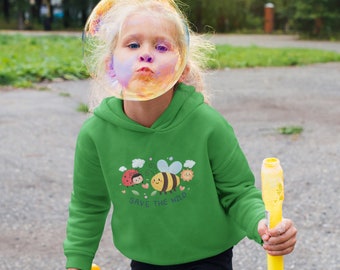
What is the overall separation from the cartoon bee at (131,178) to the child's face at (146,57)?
233 mm

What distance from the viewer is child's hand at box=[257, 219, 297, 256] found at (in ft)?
5.77

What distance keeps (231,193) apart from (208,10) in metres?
27.1

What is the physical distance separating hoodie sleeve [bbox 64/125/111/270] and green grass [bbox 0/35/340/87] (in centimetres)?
609

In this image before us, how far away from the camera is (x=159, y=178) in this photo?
210cm

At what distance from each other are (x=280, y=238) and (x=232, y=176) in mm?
382

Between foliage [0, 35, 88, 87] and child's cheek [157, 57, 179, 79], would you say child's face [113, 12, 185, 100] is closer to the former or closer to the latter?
child's cheek [157, 57, 179, 79]

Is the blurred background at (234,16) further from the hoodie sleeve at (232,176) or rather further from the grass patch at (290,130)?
the hoodie sleeve at (232,176)

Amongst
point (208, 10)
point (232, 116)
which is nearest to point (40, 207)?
point (232, 116)

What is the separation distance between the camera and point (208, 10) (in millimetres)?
28656

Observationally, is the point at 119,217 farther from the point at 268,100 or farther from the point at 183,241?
the point at 268,100

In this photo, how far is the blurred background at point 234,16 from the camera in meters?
20.4

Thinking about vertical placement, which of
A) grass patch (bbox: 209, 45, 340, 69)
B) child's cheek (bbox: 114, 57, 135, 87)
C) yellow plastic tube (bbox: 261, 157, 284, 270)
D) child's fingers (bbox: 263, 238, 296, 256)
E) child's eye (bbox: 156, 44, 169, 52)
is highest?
child's eye (bbox: 156, 44, 169, 52)

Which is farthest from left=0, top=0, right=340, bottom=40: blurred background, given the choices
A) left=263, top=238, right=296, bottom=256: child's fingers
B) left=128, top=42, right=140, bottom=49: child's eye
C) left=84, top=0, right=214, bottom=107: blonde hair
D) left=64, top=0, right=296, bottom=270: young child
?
left=263, top=238, right=296, bottom=256: child's fingers

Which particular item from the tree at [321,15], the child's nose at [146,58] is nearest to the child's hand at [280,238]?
the child's nose at [146,58]
